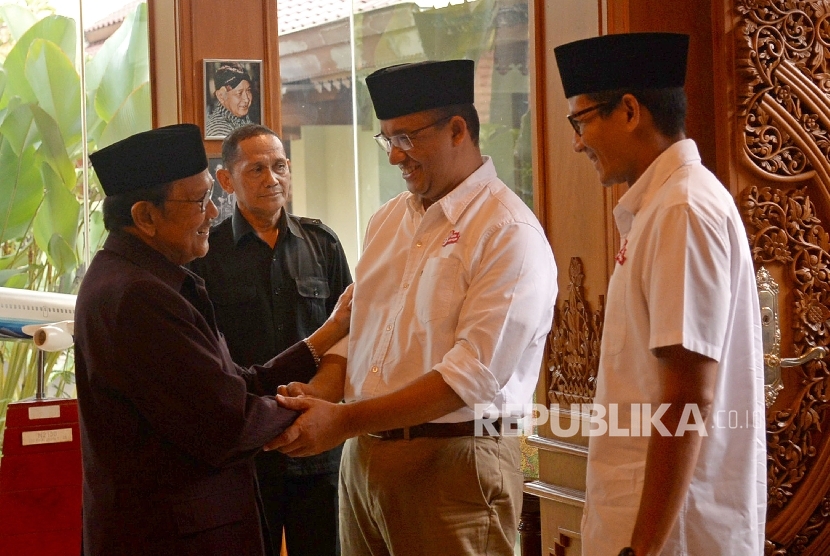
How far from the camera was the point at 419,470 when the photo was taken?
2.02 meters

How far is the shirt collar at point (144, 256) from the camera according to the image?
195cm

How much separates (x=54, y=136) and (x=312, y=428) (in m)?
2.78

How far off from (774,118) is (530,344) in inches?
54.8

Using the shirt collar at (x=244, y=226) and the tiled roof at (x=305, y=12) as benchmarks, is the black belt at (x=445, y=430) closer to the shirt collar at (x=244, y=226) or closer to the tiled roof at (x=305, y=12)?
the shirt collar at (x=244, y=226)

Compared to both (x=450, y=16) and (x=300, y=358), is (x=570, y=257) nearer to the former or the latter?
(x=300, y=358)

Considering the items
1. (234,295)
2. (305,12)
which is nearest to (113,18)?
(305,12)

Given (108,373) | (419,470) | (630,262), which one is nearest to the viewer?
(630,262)

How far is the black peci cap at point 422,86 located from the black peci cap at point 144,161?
46 centimetres

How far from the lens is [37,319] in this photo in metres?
3.04

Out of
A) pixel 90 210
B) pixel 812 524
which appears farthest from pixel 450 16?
pixel 812 524

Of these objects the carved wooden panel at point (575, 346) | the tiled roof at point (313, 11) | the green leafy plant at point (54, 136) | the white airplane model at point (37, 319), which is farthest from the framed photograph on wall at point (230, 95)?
the carved wooden panel at point (575, 346)

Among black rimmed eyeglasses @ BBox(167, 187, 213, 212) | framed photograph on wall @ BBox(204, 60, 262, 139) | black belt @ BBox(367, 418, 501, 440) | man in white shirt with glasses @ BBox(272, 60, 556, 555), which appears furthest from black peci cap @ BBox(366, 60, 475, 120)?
framed photograph on wall @ BBox(204, 60, 262, 139)

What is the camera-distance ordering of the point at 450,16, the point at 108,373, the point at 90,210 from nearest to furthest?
the point at 108,373 → the point at 450,16 → the point at 90,210

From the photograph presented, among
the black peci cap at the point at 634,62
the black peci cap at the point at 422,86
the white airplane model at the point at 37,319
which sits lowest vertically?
the white airplane model at the point at 37,319
